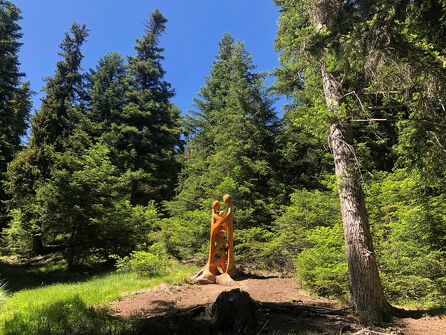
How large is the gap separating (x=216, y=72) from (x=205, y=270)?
16.5 meters

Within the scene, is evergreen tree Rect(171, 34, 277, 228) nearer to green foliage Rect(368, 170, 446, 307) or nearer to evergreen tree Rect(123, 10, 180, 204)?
evergreen tree Rect(123, 10, 180, 204)

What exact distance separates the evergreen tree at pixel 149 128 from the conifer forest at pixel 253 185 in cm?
12

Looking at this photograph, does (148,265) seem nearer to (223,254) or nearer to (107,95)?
(223,254)

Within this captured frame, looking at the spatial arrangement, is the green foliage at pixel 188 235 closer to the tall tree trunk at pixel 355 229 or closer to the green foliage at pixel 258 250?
the green foliage at pixel 258 250

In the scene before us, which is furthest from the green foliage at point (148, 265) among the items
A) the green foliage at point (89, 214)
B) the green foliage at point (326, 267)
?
the green foliage at point (326, 267)

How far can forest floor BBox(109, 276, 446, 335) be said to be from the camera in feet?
20.3

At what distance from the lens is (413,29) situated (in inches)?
233

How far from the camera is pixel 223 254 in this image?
487 inches

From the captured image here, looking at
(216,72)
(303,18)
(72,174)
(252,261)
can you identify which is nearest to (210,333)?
(303,18)

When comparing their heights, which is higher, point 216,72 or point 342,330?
point 216,72

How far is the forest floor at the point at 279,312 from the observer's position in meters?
6.18

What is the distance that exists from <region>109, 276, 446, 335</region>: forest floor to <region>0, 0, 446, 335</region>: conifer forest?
0.06 meters

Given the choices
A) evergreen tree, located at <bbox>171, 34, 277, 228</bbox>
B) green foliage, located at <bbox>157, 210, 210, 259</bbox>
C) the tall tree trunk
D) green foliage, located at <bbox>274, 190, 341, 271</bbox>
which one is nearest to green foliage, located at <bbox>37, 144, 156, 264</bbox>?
green foliage, located at <bbox>157, 210, 210, 259</bbox>

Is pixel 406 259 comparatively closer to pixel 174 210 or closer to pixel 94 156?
pixel 174 210
